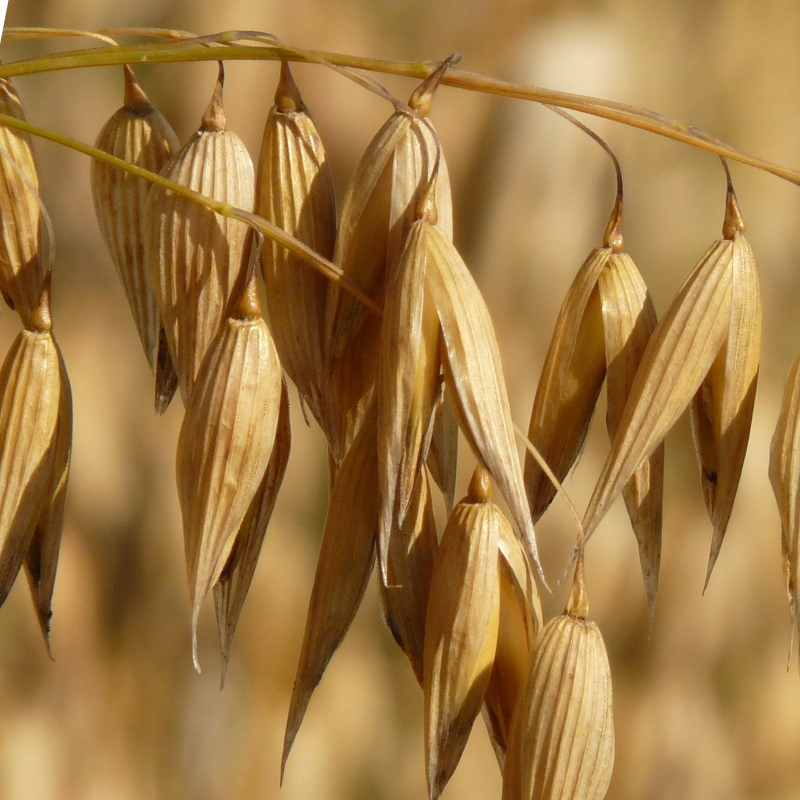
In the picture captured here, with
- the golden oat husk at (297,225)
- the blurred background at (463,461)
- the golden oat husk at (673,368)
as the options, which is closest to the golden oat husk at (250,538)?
the golden oat husk at (297,225)

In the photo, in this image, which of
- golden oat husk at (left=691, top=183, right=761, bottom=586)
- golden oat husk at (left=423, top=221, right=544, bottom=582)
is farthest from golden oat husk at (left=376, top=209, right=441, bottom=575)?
golden oat husk at (left=691, top=183, right=761, bottom=586)

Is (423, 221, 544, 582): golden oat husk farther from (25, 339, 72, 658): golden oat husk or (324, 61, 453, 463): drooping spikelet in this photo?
(25, 339, 72, 658): golden oat husk

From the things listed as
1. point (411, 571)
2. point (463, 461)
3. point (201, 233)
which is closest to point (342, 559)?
point (411, 571)

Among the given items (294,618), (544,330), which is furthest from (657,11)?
(294,618)

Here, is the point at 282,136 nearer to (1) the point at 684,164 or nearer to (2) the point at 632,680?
(1) the point at 684,164

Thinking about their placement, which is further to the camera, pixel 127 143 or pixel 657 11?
pixel 657 11

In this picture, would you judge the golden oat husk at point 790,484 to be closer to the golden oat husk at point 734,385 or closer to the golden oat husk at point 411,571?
the golden oat husk at point 734,385
